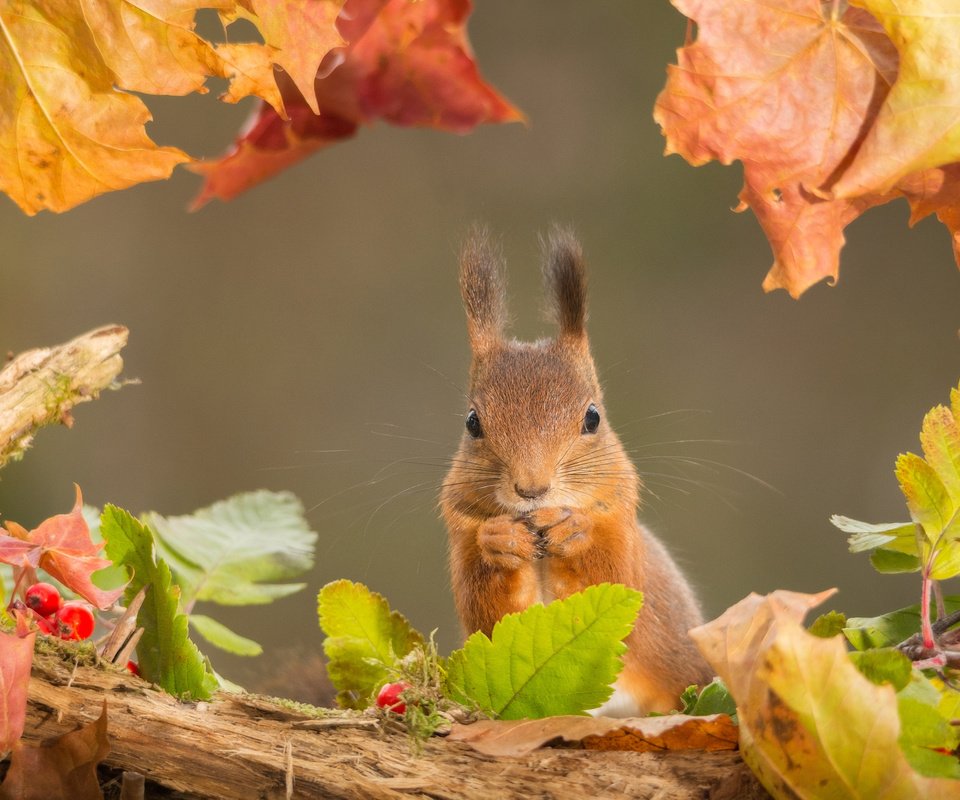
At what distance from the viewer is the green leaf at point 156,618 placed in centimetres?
63

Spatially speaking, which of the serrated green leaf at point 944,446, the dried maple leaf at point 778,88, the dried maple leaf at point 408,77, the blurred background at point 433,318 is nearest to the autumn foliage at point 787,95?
the dried maple leaf at point 778,88

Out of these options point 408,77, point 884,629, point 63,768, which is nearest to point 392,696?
point 63,768

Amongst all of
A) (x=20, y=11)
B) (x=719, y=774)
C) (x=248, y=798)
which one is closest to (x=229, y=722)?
(x=248, y=798)

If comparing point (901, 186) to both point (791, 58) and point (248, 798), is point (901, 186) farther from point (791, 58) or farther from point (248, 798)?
point (248, 798)

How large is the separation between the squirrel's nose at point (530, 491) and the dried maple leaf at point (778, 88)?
0.34 metres

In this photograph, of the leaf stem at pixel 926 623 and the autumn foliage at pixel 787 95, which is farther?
the autumn foliage at pixel 787 95

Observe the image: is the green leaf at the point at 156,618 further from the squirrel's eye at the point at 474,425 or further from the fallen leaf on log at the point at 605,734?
the squirrel's eye at the point at 474,425

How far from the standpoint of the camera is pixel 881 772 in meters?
0.46

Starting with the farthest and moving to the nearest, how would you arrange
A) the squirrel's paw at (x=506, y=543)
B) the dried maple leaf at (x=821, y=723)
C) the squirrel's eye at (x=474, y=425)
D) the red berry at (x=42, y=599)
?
the squirrel's eye at (x=474, y=425) < the squirrel's paw at (x=506, y=543) < the red berry at (x=42, y=599) < the dried maple leaf at (x=821, y=723)

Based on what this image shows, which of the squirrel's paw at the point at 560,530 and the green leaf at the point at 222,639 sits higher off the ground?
the squirrel's paw at the point at 560,530

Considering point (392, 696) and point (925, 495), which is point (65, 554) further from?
point (925, 495)

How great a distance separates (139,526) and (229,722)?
0.14m

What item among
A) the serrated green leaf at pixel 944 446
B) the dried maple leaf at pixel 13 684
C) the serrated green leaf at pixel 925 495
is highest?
the serrated green leaf at pixel 944 446

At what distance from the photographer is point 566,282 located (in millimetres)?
1043
